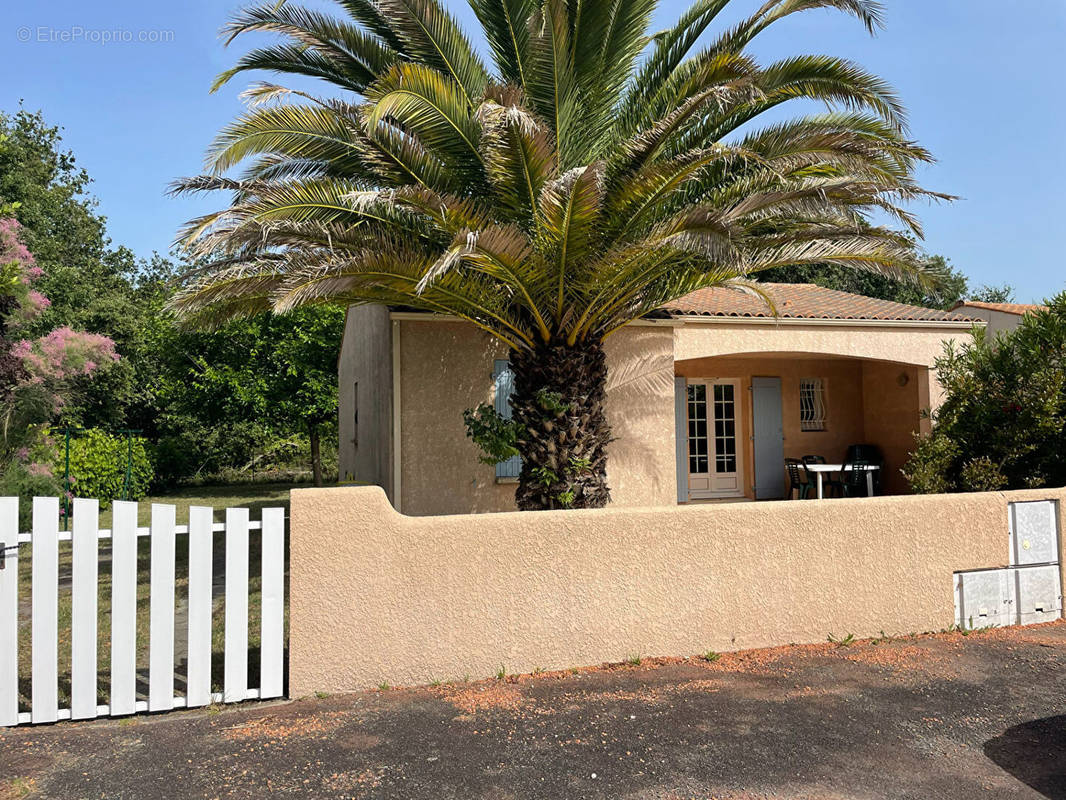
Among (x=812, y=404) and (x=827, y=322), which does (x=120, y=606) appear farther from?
(x=812, y=404)

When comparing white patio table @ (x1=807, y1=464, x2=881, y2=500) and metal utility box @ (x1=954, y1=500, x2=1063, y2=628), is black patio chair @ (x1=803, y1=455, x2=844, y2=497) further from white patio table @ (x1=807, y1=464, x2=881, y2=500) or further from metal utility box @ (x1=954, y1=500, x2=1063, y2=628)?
metal utility box @ (x1=954, y1=500, x2=1063, y2=628)

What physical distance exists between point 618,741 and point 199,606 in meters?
2.72

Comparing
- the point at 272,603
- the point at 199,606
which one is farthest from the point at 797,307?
the point at 199,606

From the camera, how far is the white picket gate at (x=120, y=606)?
14.7 ft

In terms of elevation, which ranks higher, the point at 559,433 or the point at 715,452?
the point at 559,433

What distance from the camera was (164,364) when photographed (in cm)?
2636

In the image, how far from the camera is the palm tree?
6320 mm

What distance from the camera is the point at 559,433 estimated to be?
774 centimetres

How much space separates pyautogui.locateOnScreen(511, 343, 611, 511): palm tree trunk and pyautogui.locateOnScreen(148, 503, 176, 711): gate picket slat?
12.4 feet

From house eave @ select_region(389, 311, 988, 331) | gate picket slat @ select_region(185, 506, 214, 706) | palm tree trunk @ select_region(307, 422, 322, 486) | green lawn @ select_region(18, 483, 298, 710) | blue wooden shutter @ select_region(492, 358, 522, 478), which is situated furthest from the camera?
palm tree trunk @ select_region(307, 422, 322, 486)

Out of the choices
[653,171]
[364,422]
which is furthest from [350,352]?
[653,171]

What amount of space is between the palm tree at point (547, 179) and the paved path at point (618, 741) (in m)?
2.93

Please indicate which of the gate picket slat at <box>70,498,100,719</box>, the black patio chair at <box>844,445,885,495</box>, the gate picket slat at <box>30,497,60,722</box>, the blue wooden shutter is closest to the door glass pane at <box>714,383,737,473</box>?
the black patio chair at <box>844,445,885,495</box>

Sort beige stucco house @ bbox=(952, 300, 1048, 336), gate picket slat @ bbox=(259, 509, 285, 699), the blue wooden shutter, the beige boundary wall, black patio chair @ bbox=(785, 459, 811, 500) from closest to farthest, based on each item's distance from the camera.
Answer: gate picket slat @ bbox=(259, 509, 285, 699) → the beige boundary wall → the blue wooden shutter → black patio chair @ bbox=(785, 459, 811, 500) → beige stucco house @ bbox=(952, 300, 1048, 336)
